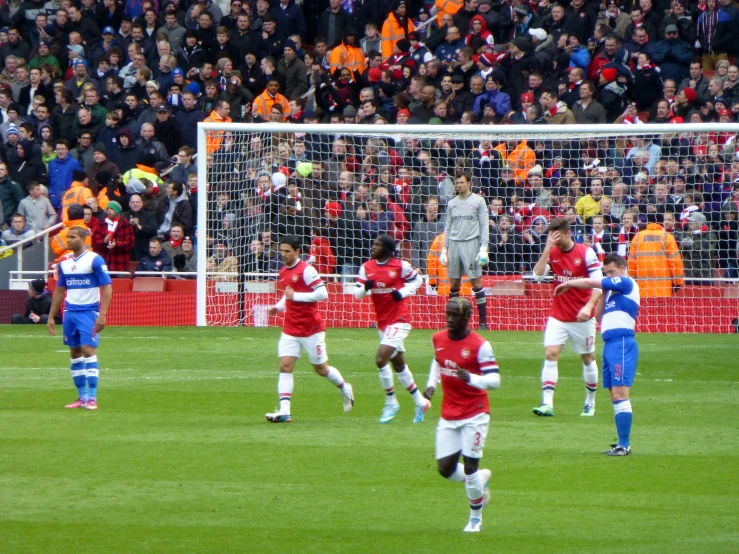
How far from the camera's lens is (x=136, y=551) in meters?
7.73

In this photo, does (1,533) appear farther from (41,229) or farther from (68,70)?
(68,70)

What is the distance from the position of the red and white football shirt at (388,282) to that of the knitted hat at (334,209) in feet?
29.5

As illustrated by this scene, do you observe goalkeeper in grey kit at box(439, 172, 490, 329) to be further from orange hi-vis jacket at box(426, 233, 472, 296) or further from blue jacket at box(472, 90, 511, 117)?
blue jacket at box(472, 90, 511, 117)

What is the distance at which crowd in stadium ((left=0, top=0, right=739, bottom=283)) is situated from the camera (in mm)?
21031

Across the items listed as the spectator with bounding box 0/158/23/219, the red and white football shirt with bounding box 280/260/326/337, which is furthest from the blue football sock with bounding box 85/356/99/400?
the spectator with bounding box 0/158/23/219

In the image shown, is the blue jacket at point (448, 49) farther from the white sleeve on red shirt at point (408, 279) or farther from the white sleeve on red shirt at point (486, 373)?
the white sleeve on red shirt at point (486, 373)

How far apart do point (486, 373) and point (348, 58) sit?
19.1 metres

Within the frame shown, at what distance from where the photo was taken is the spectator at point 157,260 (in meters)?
22.8

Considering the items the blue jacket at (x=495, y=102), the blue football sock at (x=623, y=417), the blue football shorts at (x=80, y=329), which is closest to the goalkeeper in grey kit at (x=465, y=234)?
the blue jacket at (x=495, y=102)

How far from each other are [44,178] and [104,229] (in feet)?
11.6

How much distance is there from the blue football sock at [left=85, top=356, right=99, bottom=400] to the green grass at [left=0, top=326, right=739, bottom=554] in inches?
12.3

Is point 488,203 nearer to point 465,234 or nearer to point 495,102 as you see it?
point 465,234

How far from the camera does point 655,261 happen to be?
2019 cm

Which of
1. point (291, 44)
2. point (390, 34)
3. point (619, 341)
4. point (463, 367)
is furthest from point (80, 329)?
point (390, 34)
